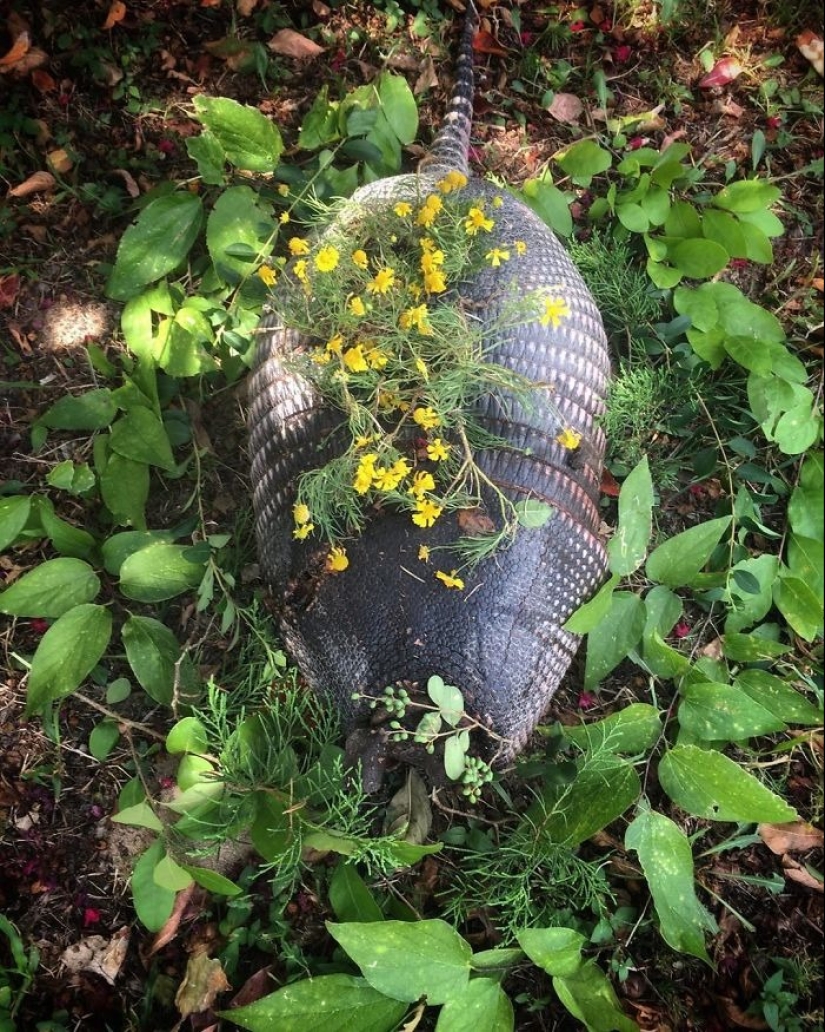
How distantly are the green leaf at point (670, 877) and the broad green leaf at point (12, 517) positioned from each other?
71.3 inches

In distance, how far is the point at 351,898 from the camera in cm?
212

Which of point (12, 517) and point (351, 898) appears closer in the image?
point (351, 898)

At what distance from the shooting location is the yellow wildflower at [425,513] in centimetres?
181

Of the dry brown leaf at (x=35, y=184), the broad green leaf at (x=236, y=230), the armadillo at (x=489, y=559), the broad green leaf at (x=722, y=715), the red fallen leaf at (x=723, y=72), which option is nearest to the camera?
the armadillo at (x=489, y=559)

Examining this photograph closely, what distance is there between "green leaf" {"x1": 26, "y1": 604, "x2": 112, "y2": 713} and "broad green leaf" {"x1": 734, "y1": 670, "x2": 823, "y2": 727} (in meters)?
1.74

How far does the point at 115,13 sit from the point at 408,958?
2.91 m

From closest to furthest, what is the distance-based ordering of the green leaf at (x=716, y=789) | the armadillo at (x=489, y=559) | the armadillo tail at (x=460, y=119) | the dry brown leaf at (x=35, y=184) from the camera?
the armadillo at (x=489, y=559) → the green leaf at (x=716, y=789) → the armadillo tail at (x=460, y=119) → the dry brown leaf at (x=35, y=184)

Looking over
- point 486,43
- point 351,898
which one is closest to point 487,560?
point 351,898

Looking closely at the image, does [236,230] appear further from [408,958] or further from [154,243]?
[408,958]

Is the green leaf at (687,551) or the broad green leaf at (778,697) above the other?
the green leaf at (687,551)

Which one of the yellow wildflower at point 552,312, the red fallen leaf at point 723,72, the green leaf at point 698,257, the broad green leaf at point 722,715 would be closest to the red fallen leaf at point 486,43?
the red fallen leaf at point 723,72

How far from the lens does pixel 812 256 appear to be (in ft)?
9.04

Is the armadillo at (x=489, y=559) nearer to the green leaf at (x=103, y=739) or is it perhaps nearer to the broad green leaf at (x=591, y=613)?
the broad green leaf at (x=591, y=613)

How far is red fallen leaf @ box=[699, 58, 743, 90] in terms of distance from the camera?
283 cm
